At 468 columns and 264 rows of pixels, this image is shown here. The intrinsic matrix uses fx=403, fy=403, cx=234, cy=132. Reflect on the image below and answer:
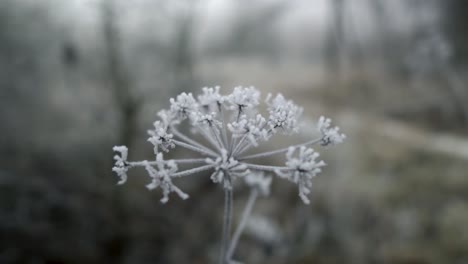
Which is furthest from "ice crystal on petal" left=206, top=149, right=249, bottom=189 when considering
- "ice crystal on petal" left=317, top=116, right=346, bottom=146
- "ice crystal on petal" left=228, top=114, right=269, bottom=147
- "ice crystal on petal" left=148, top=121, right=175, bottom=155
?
"ice crystal on petal" left=317, top=116, right=346, bottom=146

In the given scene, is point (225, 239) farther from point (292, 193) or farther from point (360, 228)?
point (292, 193)

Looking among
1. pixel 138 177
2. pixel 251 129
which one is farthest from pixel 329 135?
pixel 138 177

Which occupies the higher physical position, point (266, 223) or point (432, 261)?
point (266, 223)

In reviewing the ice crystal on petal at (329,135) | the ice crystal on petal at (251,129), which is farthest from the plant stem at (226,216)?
the ice crystal on petal at (329,135)

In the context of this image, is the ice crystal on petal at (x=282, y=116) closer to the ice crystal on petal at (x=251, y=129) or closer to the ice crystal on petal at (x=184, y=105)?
the ice crystal on petal at (x=251, y=129)

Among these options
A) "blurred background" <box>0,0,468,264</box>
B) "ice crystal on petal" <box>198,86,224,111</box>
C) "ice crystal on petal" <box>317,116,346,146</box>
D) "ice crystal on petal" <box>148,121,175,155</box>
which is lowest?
"ice crystal on petal" <box>148,121,175,155</box>

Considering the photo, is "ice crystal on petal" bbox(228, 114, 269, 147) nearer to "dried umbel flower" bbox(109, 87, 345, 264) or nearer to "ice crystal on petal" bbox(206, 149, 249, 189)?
"dried umbel flower" bbox(109, 87, 345, 264)

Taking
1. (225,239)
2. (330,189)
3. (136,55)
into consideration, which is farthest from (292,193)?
(225,239)

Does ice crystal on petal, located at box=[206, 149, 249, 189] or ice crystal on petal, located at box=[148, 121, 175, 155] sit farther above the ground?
ice crystal on petal, located at box=[148, 121, 175, 155]
